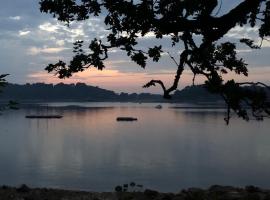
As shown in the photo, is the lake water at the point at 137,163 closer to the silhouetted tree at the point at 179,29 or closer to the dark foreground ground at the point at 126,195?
the dark foreground ground at the point at 126,195

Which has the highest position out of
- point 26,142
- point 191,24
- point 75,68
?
point 191,24

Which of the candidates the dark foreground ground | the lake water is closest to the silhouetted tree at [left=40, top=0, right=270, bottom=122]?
the dark foreground ground

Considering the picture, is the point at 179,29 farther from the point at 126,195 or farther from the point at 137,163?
the point at 137,163

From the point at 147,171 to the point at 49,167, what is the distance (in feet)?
38.8

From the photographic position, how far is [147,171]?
4975 centimetres

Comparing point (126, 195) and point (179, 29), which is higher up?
point (179, 29)

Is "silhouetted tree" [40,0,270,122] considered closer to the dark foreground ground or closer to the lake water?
the dark foreground ground

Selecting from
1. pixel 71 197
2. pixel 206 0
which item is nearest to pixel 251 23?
pixel 206 0

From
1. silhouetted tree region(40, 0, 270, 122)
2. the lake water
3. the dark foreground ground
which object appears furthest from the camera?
the lake water

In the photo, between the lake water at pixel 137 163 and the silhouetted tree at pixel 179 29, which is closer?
the silhouetted tree at pixel 179 29

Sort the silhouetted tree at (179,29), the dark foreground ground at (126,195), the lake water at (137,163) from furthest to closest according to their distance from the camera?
the lake water at (137,163) → the dark foreground ground at (126,195) → the silhouetted tree at (179,29)

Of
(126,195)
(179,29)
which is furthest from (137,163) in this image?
(179,29)

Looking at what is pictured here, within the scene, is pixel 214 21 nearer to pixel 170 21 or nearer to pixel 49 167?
pixel 170 21

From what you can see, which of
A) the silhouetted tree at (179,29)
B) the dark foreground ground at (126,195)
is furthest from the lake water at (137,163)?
the silhouetted tree at (179,29)
